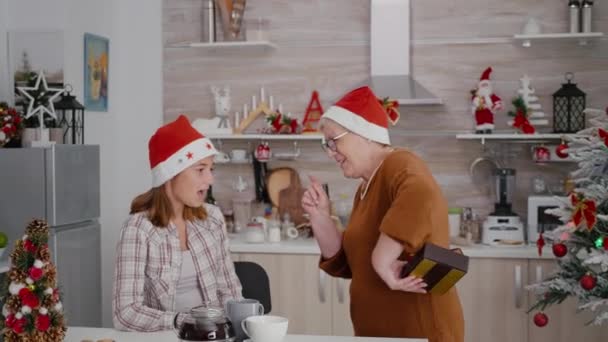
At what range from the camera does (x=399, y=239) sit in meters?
Result: 2.49

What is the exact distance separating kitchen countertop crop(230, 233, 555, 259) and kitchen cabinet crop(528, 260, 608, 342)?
0.06 m

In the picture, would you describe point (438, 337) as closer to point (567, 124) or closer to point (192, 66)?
point (567, 124)

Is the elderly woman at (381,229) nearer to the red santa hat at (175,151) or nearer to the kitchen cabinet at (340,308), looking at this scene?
the red santa hat at (175,151)

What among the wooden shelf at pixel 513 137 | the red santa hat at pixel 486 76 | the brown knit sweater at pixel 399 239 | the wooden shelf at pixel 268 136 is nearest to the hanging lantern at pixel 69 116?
the wooden shelf at pixel 268 136

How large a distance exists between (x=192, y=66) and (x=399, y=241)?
3.26m

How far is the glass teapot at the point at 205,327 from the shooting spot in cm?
209

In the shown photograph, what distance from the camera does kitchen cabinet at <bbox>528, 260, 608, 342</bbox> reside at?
14.5 feet

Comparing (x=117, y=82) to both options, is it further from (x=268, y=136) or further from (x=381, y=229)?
(x=381, y=229)

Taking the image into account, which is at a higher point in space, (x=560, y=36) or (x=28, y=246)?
(x=560, y=36)

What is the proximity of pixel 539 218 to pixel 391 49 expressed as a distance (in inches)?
51.1

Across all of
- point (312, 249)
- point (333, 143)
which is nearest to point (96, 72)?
point (312, 249)

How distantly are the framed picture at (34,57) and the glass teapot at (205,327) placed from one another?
226 centimetres

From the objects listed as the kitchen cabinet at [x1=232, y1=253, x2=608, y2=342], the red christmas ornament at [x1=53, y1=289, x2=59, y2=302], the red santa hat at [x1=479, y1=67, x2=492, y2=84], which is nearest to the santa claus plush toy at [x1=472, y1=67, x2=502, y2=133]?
the red santa hat at [x1=479, y1=67, x2=492, y2=84]

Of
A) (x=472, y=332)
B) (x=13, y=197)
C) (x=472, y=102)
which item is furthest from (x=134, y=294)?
(x=472, y=102)
